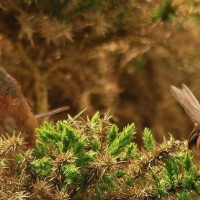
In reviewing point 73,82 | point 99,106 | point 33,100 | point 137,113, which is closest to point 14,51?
point 33,100

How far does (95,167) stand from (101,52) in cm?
127

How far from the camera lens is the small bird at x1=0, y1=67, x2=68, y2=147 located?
1.70 m

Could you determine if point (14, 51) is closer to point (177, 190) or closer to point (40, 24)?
point (40, 24)

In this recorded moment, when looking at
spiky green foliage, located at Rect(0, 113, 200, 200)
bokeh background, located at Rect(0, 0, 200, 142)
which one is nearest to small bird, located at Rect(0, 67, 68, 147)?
spiky green foliage, located at Rect(0, 113, 200, 200)

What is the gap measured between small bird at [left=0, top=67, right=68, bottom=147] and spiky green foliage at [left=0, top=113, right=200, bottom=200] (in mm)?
262

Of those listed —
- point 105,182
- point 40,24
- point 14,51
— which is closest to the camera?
point 105,182

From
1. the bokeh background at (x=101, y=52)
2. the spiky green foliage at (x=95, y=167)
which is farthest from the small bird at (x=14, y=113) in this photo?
the bokeh background at (x=101, y=52)

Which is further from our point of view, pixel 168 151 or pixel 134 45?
pixel 134 45

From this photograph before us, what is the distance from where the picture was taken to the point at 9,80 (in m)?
1.77

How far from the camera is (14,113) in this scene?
1729mm

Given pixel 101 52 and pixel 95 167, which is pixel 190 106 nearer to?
pixel 101 52

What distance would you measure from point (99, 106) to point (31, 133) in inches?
46.0

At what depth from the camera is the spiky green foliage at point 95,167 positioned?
1345 millimetres

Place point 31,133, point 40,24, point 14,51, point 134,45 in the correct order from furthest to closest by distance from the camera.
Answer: point 134,45 < point 14,51 < point 40,24 < point 31,133
